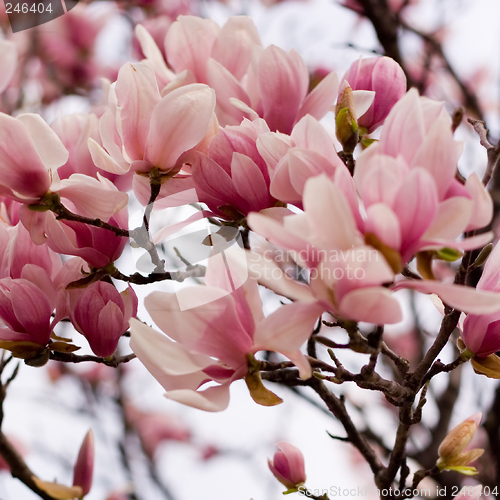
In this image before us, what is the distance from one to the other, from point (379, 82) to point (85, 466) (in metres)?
0.67

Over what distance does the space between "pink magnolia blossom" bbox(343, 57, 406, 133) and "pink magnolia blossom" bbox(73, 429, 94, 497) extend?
1.98 ft

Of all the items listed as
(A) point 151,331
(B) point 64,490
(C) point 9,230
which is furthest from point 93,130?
(B) point 64,490

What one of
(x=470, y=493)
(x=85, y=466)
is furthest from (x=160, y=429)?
(x=470, y=493)

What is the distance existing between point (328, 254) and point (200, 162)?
0.23 metres

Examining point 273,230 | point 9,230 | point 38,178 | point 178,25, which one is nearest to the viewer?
point 273,230

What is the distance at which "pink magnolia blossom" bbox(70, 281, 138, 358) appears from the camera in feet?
1.90

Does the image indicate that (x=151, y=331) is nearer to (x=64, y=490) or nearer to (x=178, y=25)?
(x=64, y=490)

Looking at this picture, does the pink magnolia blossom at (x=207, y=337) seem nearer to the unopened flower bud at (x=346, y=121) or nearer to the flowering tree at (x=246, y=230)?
the flowering tree at (x=246, y=230)

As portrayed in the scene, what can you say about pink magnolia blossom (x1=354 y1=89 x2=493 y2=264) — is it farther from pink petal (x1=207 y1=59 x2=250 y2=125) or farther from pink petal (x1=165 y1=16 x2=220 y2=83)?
pink petal (x1=165 y1=16 x2=220 y2=83)

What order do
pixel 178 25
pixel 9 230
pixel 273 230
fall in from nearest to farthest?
pixel 273 230, pixel 9 230, pixel 178 25

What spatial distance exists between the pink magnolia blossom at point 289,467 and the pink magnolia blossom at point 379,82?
458 mm

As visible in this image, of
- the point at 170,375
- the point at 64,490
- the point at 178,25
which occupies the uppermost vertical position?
the point at 178,25

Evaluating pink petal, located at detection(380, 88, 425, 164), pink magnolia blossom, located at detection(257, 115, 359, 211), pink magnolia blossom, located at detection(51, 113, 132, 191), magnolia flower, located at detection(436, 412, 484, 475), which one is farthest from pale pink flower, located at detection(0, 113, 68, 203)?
magnolia flower, located at detection(436, 412, 484, 475)

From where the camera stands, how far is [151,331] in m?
0.46
